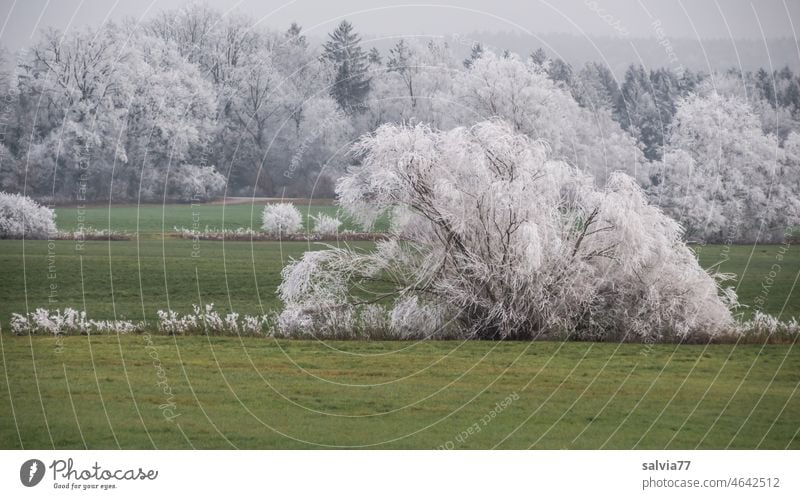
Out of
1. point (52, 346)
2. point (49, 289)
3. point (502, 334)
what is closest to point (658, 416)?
point (502, 334)

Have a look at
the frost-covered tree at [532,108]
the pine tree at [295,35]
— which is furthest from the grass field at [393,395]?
the frost-covered tree at [532,108]

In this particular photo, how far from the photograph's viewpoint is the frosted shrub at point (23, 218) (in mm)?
30922

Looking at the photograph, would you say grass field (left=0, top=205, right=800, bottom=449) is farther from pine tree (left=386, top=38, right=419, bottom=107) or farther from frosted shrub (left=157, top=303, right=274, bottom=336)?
pine tree (left=386, top=38, right=419, bottom=107)

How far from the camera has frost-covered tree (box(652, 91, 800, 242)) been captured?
33188 mm

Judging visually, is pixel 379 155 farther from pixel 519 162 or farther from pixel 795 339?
pixel 795 339

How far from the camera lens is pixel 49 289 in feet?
89.5

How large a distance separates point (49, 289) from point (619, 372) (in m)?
14.4

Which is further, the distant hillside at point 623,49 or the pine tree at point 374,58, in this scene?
the distant hillside at point 623,49

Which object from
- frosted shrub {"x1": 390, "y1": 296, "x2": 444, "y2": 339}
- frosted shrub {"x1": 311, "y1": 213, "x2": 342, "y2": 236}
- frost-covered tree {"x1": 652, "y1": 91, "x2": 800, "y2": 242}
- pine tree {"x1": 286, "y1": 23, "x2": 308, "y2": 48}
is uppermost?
pine tree {"x1": 286, "y1": 23, "x2": 308, "y2": 48}

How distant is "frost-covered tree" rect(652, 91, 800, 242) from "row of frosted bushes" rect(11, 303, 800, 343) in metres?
11.0

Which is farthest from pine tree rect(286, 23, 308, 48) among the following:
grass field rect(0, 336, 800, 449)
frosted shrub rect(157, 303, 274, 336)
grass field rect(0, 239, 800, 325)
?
grass field rect(0, 336, 800, 449)
